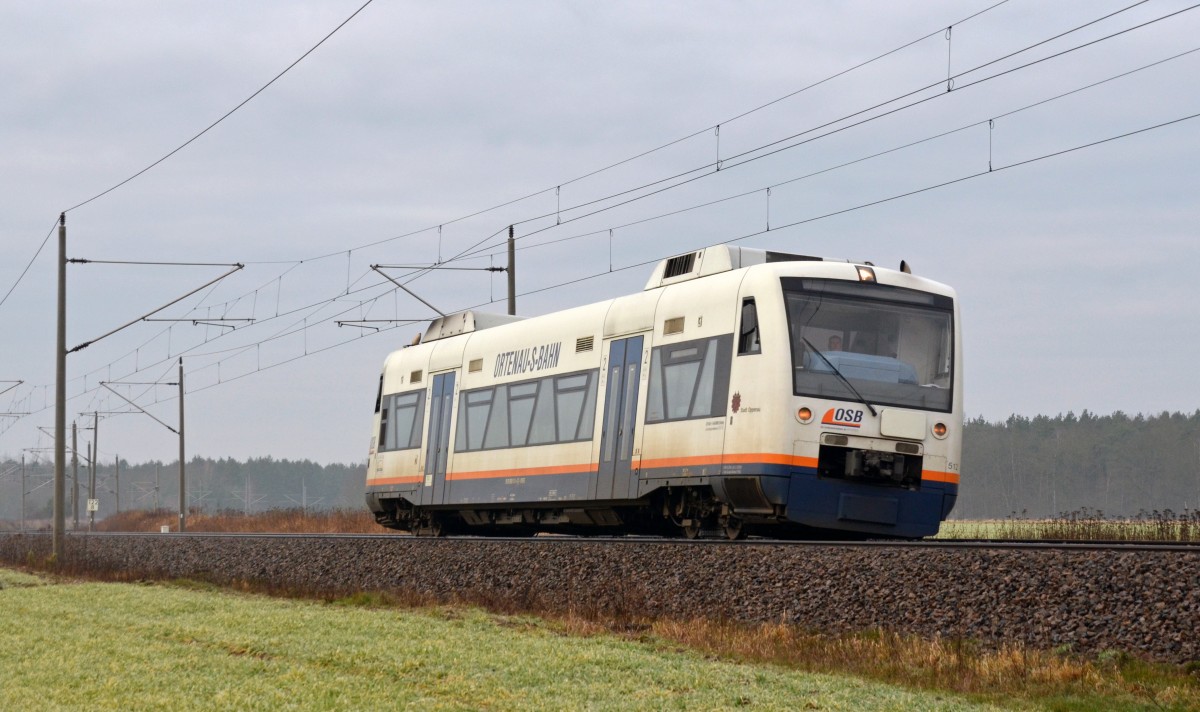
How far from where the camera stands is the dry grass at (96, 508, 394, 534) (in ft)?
135

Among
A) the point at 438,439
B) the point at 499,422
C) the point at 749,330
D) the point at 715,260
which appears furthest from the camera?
the point at 438,439

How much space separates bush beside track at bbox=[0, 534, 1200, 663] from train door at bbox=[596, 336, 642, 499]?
168cm

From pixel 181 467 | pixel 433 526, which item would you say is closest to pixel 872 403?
pixel 433 526

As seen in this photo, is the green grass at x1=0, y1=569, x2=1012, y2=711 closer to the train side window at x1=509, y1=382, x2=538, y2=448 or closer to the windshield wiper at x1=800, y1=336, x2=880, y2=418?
the windshield wiper at x1=800, y1=336, x2=880, y2=418

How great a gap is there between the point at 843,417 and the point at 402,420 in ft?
40.4

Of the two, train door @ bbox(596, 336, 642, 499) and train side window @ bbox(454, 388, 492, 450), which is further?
train side window @ bbox(454, 388, 492, 450)

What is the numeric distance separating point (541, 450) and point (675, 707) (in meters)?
12.7

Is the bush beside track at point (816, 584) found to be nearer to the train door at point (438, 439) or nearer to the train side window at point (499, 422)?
the train side window at point (499, 422)

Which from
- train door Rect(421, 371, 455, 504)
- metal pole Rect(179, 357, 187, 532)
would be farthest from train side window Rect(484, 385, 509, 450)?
metal pole Rect(179, 357, 187, 532)

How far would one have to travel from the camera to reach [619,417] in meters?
20.4

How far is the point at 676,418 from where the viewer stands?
62.1ft

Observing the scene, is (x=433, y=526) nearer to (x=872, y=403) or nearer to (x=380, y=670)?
(x=872, y=403)

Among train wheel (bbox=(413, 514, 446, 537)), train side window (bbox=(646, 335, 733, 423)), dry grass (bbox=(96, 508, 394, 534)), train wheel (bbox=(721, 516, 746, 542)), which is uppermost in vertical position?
train side window (bbox=(646, 335, 733, 423))

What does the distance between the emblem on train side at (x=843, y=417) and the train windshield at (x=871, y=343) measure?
159mm
